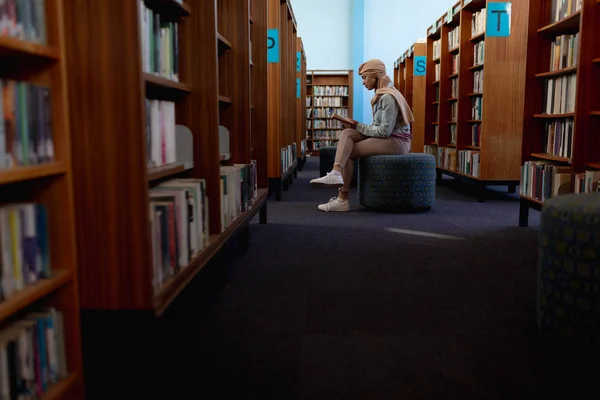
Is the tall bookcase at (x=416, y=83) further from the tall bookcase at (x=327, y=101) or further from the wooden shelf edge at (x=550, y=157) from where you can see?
the wooden shelf edge at (x=550, y=157)

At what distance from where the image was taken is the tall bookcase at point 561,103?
320 cm

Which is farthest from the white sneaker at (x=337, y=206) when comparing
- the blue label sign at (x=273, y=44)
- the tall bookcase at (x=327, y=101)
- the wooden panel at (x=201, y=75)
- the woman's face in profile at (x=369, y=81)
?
the tall bookcase at (x=327, y=101)

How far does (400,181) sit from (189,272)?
284 centimetres

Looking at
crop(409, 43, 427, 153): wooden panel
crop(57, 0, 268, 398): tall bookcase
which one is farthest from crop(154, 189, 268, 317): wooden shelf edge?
crop(409, 43, 427, 153): wooden panel

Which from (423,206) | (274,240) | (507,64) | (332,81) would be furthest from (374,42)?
(274,240)

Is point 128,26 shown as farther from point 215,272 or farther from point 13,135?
point 215,272

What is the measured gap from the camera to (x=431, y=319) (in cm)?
199

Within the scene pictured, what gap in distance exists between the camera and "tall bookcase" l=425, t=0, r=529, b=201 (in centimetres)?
497

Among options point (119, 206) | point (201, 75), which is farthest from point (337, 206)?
point (119, 206)

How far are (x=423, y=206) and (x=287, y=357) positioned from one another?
118 inches

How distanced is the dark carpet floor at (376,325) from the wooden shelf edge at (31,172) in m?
0.65

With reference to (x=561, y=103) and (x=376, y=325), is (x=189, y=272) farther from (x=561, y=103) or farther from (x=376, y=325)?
(x=561, y=103)

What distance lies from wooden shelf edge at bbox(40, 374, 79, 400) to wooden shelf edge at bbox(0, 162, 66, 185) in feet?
1.45

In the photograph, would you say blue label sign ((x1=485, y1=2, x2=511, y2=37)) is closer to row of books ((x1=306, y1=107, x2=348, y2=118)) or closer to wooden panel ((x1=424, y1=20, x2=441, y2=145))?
wooden panel ((x1=424, y1=20, x2=441, y2=145))
